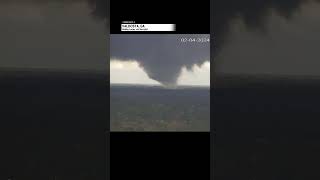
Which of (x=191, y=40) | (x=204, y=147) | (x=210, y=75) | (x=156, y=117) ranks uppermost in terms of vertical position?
(x=191, y=40)

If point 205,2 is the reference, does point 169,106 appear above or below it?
below

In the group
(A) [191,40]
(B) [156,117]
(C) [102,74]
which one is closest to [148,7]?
(A) [191,40]

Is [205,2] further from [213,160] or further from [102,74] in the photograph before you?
[213,160]

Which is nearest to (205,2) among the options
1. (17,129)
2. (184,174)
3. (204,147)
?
(204,147)

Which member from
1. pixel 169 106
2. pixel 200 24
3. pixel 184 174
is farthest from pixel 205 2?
pixel 184 174

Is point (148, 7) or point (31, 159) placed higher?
point (148, 7)

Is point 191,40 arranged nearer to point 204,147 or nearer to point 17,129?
point 204,147

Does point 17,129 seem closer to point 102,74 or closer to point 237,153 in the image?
point 102,74

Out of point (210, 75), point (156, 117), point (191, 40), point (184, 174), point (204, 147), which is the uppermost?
point (191, 40)
